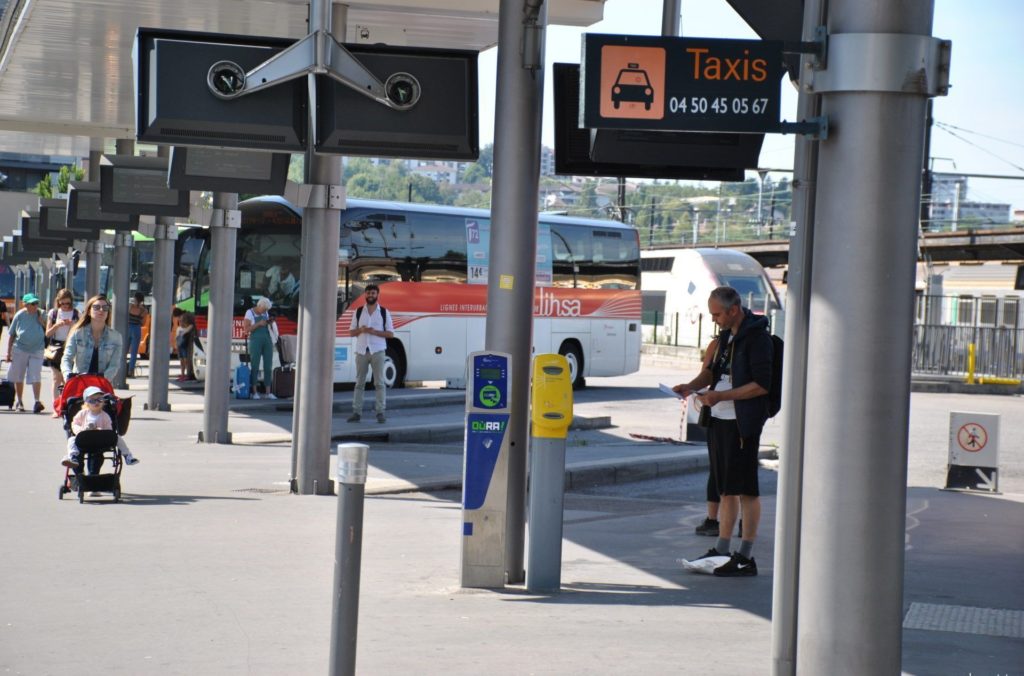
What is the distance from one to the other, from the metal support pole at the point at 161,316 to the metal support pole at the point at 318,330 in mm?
8861

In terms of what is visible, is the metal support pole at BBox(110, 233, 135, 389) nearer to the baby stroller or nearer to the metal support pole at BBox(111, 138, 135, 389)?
the metal support pole at BBox(111, 138, 135, 389)

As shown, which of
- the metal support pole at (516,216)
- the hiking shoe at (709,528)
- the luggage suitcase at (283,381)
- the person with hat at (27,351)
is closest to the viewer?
the metal support pole at (516,216)

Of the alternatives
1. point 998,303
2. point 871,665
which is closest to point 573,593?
point 871,665

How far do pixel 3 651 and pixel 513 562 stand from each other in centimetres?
312

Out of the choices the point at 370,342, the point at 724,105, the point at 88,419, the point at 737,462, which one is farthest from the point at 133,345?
the point at 724,105

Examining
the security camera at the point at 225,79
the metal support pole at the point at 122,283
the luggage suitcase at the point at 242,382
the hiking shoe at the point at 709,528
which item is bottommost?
the hiking shoe at the point at 709,528

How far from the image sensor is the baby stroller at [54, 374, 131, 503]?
37.8ft

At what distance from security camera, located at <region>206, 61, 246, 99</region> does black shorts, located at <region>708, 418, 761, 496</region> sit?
385 centimetres

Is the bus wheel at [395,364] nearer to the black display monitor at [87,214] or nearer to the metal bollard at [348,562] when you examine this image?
the black display monitor at [87,214]

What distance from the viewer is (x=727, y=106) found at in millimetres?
4820

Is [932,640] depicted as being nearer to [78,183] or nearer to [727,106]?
[727,106]

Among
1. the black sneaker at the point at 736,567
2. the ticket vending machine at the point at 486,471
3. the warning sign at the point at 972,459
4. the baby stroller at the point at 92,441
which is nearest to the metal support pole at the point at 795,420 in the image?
the ticket vending machine at the point at 486,471

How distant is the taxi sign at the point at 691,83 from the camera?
4.82 metres

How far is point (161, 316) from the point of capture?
21.1 meters
